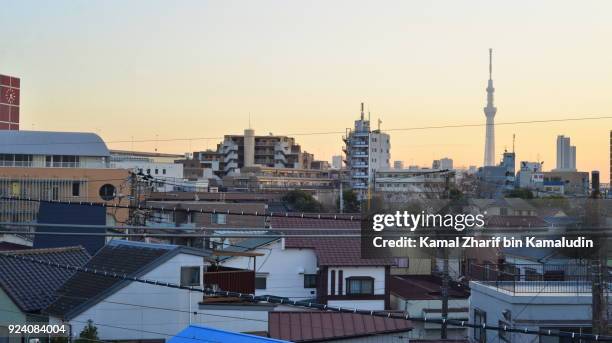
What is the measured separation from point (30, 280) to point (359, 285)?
22.5 ft

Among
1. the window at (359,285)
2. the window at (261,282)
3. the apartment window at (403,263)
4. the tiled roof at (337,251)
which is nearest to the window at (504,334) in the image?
the tiled roof at (337,251)

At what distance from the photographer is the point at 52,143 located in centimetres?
2922

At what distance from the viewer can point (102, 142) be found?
30.1 metres

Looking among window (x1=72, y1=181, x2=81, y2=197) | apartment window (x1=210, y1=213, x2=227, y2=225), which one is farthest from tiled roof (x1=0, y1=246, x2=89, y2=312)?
window (x1=72, y1=181, x2=81, y2=197)

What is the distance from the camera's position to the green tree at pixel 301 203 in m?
32.9

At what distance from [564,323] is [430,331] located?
4159 millimetres

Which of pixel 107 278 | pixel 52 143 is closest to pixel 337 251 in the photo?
pixel 107 278

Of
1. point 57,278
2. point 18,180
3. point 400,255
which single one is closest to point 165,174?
point 18,180

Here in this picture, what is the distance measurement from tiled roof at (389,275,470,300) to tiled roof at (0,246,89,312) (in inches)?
280

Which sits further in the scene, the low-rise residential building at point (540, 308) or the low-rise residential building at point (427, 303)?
the low-rise residential building at point (427, 303)

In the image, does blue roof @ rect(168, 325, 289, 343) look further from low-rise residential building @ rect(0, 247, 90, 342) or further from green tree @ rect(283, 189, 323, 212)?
green tree @ rect(283, 189, 323, 212)

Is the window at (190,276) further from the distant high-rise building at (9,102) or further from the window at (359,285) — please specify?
the distant high-rise building at (9,102)

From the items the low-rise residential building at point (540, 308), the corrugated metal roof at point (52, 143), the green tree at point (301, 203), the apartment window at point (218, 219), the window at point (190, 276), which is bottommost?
the low-rise residential building at point (540, 308)

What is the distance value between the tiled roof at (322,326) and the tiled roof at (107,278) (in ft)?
5.51
